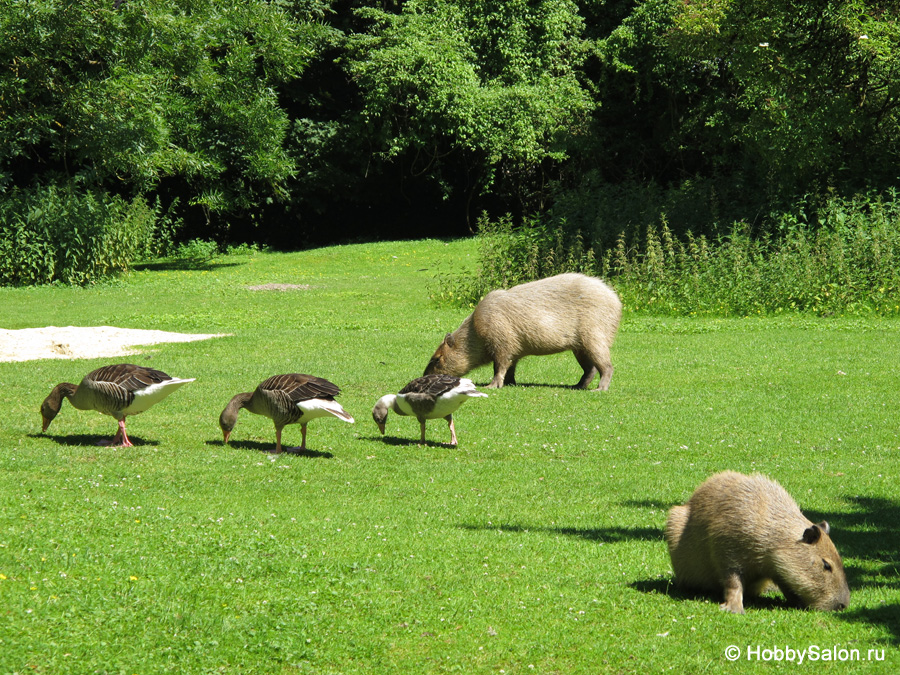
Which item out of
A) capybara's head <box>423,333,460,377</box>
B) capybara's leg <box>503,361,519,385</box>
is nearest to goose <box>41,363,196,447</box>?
capybara's head <box>423,333,460,377</box>

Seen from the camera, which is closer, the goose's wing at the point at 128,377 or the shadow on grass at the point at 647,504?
the shadow on grass at the point at 647,504

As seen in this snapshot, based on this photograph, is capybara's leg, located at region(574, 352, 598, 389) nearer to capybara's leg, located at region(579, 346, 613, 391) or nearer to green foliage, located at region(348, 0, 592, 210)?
capybara's leg, located at region(579, 346, 613, 391)

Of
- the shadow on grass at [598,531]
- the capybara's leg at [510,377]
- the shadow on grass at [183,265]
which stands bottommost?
the shadow on grass at [598,531]

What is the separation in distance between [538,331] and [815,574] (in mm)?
8398

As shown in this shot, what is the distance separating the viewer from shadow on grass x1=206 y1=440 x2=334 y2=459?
30.9 ft

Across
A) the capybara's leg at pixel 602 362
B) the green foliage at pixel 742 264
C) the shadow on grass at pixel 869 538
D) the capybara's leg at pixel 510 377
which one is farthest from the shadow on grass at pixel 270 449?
the green foliage at pixel 742 264

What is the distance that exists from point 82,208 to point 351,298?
30.7ft

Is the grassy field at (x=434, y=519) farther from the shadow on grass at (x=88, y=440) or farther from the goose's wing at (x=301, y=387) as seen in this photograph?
the goose's wing at (x=301, y=387)

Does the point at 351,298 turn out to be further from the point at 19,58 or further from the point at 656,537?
the point at 656,537

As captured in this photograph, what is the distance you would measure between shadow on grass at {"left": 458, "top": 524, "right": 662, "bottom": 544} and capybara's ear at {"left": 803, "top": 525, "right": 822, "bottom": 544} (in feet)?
6.25

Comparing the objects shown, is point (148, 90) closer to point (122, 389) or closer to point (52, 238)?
point (52, 238)

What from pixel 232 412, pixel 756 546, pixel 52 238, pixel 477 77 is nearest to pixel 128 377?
pixel 232 412

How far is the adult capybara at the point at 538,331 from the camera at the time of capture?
13.4 meters

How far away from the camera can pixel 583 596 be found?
18.4 ft
